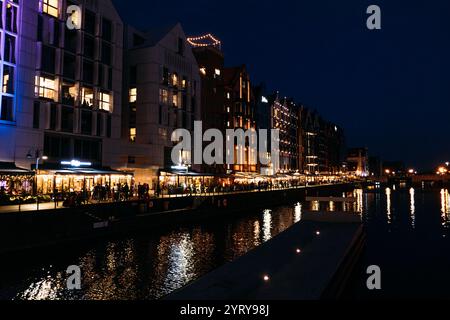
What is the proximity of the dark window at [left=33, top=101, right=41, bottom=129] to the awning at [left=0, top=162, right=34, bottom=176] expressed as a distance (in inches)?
242

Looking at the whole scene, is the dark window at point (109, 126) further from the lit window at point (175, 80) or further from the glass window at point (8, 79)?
the lit window at point (175, 80)

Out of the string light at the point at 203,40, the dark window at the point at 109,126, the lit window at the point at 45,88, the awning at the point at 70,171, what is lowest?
the awning at the point at 70,171

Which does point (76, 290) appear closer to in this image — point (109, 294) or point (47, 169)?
point (109, 294)

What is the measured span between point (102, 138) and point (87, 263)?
1319 inches

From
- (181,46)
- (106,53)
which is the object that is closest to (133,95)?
(106,53)

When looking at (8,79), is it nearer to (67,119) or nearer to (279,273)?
(67,119)

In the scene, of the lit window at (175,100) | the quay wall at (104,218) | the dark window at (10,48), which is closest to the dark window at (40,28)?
the dark window at (10,48)

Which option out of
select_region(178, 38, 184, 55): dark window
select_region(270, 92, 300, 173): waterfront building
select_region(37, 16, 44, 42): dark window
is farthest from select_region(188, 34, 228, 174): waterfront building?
select_region(37, 16, 44, 42): dark window

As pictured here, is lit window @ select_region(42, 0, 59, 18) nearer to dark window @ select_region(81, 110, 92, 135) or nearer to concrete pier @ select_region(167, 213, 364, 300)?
dark window @ select_region(81, 110, 92, 135)

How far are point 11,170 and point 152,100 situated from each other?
106ft

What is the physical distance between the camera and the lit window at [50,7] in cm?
4928

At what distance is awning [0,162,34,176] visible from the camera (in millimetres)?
39969

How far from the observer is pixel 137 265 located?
27016 millimetres

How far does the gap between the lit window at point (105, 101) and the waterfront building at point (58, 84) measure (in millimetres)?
159
